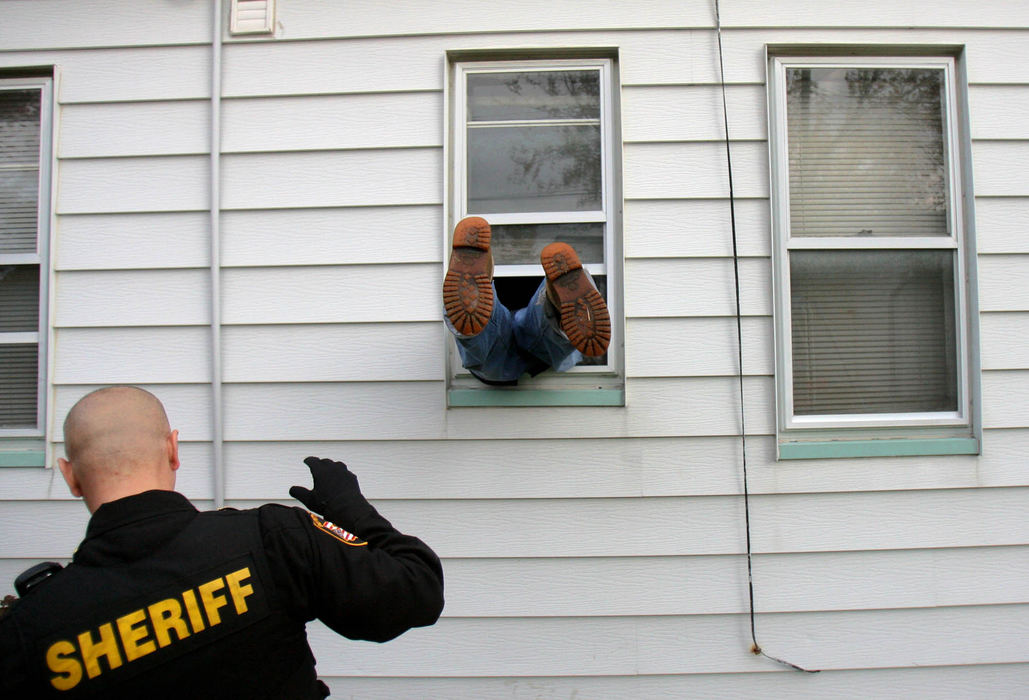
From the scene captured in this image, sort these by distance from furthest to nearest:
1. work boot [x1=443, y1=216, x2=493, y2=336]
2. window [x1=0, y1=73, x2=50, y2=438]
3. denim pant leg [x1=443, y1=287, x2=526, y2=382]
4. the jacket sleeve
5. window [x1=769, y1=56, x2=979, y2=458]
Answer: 1. window [x1=0, y1=73, x2=50, y2=438]
2. window [x1=769, y1=56, x2=979, y2=458]
3. denim pant leg [x1=443, y1=287, x2=526, y2=382]
4. work boot [x1=443, y1=216, x2=493, y2=336]
5. the jacket sleeve

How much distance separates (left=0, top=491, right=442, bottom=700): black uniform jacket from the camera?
113 centimetres

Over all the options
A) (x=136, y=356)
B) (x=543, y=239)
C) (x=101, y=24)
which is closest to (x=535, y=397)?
(x=543, y=239)

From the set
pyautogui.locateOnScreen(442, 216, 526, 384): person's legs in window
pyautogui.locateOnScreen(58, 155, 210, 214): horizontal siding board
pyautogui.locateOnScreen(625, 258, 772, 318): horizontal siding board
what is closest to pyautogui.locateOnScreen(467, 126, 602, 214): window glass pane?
pyautogui.locateOnScreen(625, 258, 772, 318): horizontal siding board

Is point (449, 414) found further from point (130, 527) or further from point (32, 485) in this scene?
point (32, 485)

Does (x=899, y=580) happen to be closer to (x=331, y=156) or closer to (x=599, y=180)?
(x=599, y=180)

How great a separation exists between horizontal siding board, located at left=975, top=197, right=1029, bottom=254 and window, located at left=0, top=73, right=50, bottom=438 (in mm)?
3596

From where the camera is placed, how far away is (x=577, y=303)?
1.88m

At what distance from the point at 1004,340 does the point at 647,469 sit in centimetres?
143

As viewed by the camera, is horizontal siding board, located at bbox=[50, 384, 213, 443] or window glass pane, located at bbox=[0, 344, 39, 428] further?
window glass pane, located at bbox=[0, 344, 39, 428]

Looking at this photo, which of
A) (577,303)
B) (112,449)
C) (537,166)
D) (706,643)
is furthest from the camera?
(537,166)

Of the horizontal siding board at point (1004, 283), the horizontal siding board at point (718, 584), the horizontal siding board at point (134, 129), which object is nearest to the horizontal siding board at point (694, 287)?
the horizontal siding board at point (1004, 283)

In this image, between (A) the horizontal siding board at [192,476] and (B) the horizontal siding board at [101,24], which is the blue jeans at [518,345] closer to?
(A) the horizontal siding board at [192,476]

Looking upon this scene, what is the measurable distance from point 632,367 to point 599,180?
2.47 feet

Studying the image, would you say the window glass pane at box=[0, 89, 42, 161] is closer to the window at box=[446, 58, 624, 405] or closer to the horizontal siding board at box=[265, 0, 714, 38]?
the horizontal siding board at box=[265, 0, 714, 38]
